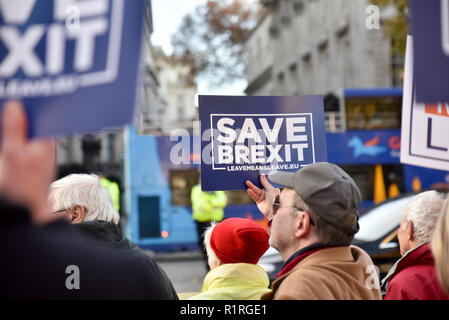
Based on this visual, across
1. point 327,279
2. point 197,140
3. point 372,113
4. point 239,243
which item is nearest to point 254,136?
point 239,243

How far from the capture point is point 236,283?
2.87 meters

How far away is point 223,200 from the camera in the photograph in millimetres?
11625

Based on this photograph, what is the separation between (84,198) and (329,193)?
1.26 m

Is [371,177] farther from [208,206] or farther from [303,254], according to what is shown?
[303,254]

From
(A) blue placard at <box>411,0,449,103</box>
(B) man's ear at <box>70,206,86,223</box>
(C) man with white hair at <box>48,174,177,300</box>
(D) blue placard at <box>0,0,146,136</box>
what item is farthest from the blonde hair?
(B) man's ear at <box>70,206,86,223</box>

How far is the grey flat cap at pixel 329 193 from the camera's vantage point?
2332 mm

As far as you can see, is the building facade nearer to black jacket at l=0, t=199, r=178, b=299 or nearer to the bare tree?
the bare tree

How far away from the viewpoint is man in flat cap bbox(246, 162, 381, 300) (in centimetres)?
223

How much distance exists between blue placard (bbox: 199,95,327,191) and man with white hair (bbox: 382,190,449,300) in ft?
1.98

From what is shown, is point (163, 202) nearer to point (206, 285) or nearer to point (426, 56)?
point (206, 285)

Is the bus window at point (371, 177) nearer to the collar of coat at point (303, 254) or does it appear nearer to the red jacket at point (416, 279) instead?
the red jacket at point (416, 279)

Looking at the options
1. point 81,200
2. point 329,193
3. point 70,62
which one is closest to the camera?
point 70,62

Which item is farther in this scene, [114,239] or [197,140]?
[197,140]

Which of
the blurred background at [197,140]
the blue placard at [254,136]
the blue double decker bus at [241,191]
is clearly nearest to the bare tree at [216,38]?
the blurred background at [197,140]
